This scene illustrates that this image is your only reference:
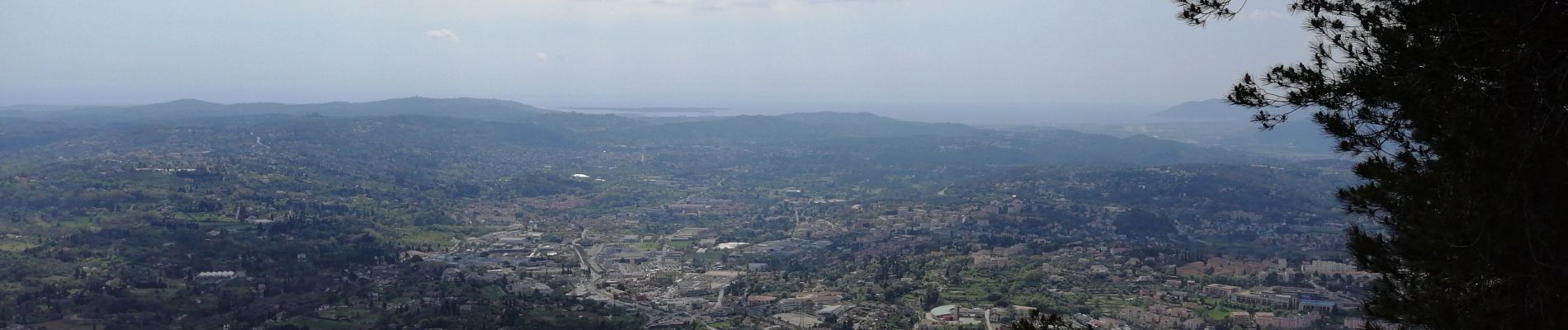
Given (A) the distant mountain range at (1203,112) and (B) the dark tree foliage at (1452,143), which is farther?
(A) the distant mountain range at (1203,112)

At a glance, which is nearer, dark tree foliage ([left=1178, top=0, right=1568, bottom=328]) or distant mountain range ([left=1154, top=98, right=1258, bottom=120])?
dark tree foliage ([left=1178, top=0, right=1568, bottom=328])

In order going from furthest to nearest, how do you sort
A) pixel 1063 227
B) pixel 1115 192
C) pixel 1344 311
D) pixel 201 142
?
pixel 201 142, pixel 1115 192, pixel 1063 227, pixel 1344 311

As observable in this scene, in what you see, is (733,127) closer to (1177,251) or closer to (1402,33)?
(1177,251)

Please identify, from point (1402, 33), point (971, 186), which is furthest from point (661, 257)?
point (1402, 33)

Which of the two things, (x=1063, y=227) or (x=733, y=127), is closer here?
(x=1063, y=227)

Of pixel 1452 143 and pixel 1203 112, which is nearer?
pixel 1452 143

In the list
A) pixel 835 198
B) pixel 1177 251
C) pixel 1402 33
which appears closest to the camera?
pixel 1402 33

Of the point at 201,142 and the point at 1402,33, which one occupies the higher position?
the point at 1402,33
